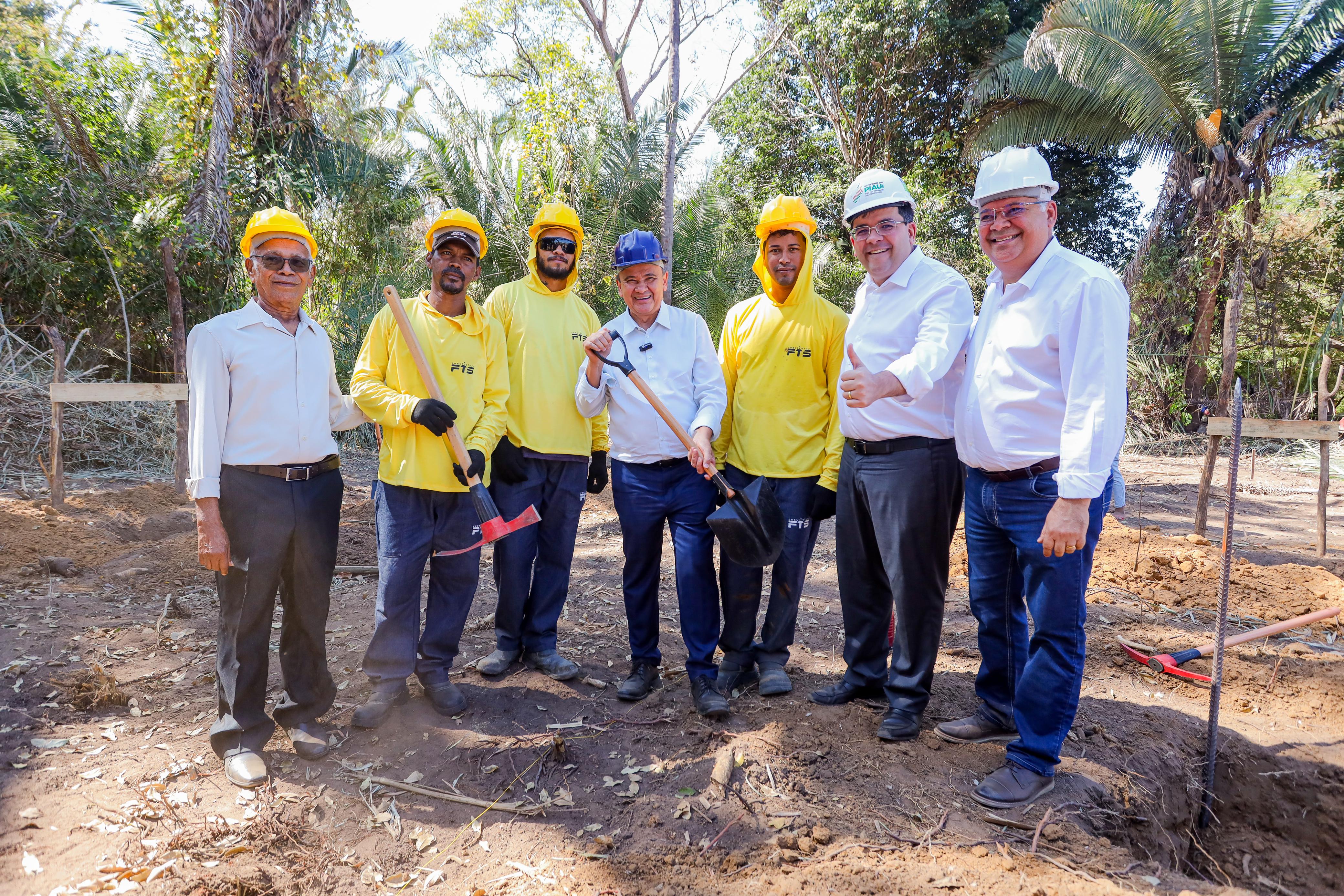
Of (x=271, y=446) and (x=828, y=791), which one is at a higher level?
(x=271, y=446)

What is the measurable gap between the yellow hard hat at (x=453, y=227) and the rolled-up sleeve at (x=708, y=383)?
44.1 inches

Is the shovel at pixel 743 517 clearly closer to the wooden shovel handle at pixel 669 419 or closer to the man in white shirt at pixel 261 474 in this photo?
the wooden shovel handle at pixel 669 419

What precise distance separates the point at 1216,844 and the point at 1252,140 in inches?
593

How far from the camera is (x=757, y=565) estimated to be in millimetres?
3705

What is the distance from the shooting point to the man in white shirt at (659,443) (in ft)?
12.3

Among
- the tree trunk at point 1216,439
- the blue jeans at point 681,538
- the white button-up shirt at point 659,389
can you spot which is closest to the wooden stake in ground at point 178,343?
the white button-up shirt at point 659,389

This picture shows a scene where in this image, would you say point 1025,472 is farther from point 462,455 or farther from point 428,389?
point 428,389

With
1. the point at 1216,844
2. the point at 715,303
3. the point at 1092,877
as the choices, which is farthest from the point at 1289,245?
the point at 1092,877

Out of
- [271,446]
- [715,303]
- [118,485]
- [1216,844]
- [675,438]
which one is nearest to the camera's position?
[271,446]

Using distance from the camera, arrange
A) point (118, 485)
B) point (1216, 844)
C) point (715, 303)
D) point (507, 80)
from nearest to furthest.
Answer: point (1216, 844) → point (118, 485) → point (715, 303) → point (507, 80)

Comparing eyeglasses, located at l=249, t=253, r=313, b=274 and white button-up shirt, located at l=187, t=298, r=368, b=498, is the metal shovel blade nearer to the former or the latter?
A: white button-up shirt, located at l=187, t=298, r=368, b=498

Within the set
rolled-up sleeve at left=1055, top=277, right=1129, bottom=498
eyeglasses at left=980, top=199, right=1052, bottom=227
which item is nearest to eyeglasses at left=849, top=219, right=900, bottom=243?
eyeglasses at left=980, top=199, right=1052, bottom=227

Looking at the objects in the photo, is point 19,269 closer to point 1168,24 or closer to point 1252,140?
point 1168,24

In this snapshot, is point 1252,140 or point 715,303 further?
point 715,303
